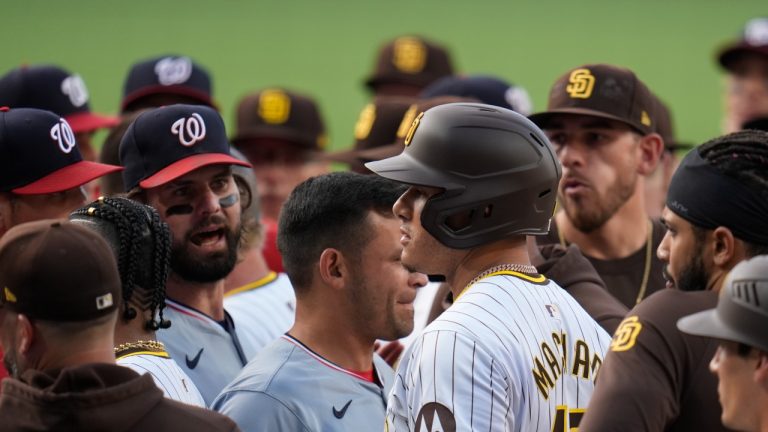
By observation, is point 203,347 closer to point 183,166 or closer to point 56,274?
point 183,166

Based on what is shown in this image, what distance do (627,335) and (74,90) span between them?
402cm

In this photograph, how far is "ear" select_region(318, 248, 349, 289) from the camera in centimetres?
405

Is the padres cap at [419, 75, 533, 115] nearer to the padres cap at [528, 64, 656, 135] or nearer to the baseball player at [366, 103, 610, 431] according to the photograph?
the padres cap at [528, 64, 656, 135]

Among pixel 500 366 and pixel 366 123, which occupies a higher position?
pixel 500 366

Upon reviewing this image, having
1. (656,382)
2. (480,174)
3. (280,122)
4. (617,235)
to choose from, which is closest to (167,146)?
(480,174)

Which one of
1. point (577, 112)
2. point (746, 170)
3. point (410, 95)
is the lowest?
point (410, 95)

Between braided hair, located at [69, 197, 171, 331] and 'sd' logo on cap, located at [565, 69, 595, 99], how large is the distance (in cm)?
215

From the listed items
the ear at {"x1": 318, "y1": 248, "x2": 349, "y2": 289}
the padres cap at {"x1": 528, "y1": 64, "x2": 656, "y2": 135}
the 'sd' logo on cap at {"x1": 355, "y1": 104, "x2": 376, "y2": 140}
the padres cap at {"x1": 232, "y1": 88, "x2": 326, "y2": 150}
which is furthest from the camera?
the padres cap at {"x1": 232, "y1": 88, "x2": 326, "y2": 150}

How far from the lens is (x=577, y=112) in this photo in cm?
521

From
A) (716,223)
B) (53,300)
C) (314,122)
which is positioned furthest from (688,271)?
(314,122)

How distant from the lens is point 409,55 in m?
9.89

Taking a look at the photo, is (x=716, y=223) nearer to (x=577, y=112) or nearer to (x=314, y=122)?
(x=577, y=112)

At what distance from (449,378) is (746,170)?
0.96 m

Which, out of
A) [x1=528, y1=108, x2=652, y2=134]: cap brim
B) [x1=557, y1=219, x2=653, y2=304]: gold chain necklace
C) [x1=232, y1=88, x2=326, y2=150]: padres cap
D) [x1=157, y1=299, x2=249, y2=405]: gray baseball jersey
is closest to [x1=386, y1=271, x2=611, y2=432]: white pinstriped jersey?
[x1=157, y1=299, x2=249, y2=405]: gray baseball jersey
